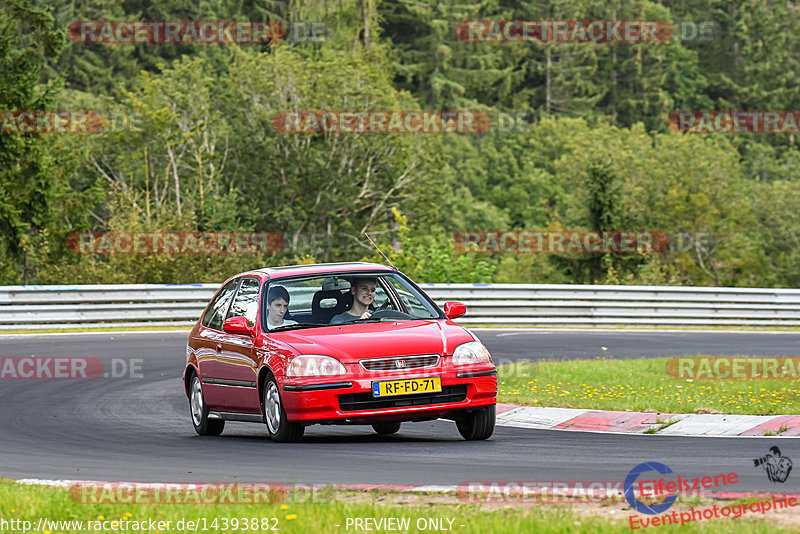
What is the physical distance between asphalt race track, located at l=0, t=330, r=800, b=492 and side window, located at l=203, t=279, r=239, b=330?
107 cm

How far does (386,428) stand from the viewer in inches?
470

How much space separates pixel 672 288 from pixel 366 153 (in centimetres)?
2613

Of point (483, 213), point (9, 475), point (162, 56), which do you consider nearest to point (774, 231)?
point (483, 213)

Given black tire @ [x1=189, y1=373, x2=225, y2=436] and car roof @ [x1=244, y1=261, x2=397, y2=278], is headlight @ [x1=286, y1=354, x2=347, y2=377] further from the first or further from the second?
black tire @ [x1=189, y1=373, x2=225, y2=436]

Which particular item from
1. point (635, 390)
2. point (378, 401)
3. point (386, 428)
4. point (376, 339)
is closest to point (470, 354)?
point (376, 339)

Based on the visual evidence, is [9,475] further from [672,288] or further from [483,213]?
[483,213]

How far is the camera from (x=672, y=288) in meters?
28.6

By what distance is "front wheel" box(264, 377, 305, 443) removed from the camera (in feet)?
34.6

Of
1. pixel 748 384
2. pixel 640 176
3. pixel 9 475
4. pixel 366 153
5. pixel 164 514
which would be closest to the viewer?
pixel 164 514

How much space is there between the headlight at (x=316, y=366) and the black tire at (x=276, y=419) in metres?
0.31

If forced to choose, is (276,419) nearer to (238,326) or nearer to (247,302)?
(238,326)

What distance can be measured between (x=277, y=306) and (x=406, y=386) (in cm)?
170

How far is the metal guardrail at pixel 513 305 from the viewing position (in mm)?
25688

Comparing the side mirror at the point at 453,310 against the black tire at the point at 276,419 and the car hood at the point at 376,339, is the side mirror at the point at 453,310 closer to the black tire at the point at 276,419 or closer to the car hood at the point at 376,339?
the car hood at the point at 376,339
